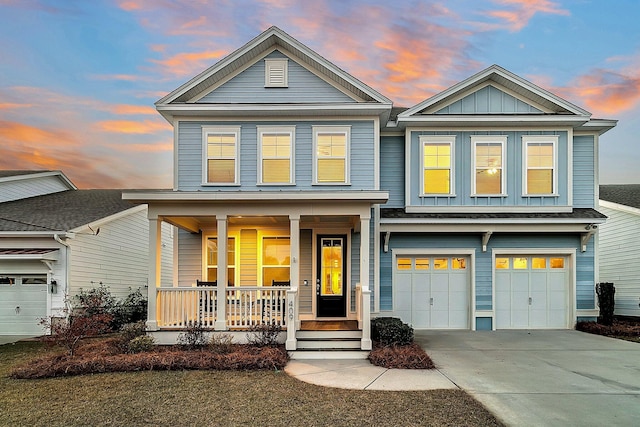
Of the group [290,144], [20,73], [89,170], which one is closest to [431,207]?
[290,144]

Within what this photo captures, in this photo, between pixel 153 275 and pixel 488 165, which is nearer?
pixel 153 275

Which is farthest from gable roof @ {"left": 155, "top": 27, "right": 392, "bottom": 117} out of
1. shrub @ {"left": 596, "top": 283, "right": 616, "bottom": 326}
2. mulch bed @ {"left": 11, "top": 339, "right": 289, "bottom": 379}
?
shrub @ {"left": 596, "top": 283, "right": 616, "bottom": 326}

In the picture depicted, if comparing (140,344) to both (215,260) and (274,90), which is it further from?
(274,90)

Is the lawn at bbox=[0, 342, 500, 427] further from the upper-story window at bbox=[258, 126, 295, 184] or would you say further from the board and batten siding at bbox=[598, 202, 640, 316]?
the board and batten siding at bbox=[598, 202, 640, 316]

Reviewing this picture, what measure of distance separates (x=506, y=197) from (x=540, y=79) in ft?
24.5

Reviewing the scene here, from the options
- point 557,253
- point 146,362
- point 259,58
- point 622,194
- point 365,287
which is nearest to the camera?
point 146,362

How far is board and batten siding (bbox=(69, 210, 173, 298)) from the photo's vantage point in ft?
45.5

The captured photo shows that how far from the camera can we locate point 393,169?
1380 cm

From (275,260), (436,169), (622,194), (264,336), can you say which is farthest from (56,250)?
(622,194)

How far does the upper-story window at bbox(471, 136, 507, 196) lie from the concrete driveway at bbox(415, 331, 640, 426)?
441cm

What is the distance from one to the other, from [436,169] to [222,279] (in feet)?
24.2

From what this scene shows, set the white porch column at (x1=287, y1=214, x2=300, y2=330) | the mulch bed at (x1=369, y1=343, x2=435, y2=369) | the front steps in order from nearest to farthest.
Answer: the mulch bed at (x1=369, y1=343, x2=435, y2=369), the front steps, the white porch column at (x1=287, y1=214, x2=300, y2=330)

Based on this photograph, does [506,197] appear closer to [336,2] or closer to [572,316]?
[572,316]

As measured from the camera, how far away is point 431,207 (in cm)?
1348
